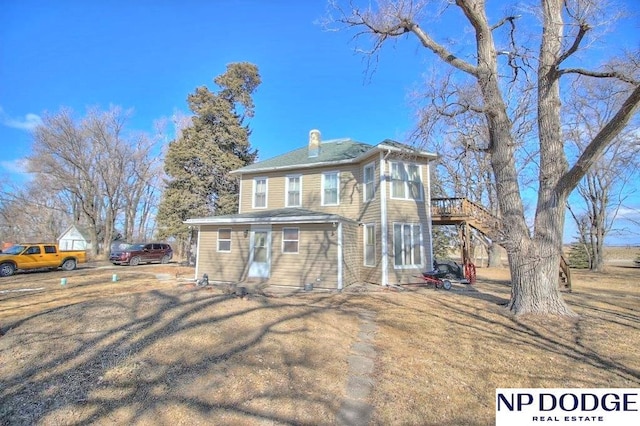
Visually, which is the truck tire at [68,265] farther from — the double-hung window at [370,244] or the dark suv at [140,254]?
the double-hung window at [370,244]

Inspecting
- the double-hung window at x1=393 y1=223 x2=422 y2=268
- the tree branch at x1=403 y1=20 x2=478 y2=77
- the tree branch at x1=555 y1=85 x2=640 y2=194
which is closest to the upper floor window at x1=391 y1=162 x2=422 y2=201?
the double-hung window at x1=393 y1=223 x2=422 y2=268

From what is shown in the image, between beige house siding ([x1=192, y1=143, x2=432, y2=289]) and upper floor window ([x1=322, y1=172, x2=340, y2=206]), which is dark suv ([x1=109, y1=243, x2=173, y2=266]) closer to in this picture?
beige house siding ([x1=192, y1=143, x2=432, y2=289])

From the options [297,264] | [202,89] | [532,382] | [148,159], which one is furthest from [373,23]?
[148,159]

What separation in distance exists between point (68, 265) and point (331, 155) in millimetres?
16805

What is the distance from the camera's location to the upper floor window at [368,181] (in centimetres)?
1354

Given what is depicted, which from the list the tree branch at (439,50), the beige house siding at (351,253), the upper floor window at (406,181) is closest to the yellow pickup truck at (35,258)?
the beige house siding at (351,253)

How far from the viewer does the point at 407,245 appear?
43.3 feet

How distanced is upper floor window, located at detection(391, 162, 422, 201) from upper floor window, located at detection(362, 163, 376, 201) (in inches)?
31.4

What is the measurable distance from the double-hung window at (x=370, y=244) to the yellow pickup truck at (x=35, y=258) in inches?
685

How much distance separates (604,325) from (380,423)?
648cm

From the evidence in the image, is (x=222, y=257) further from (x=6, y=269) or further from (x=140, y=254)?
(x=140, y=254)

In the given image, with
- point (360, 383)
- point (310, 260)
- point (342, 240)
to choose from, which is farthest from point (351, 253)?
point (360, 383)

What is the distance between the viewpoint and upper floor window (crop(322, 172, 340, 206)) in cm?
1477

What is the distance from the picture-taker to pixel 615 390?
3828 millimetres
